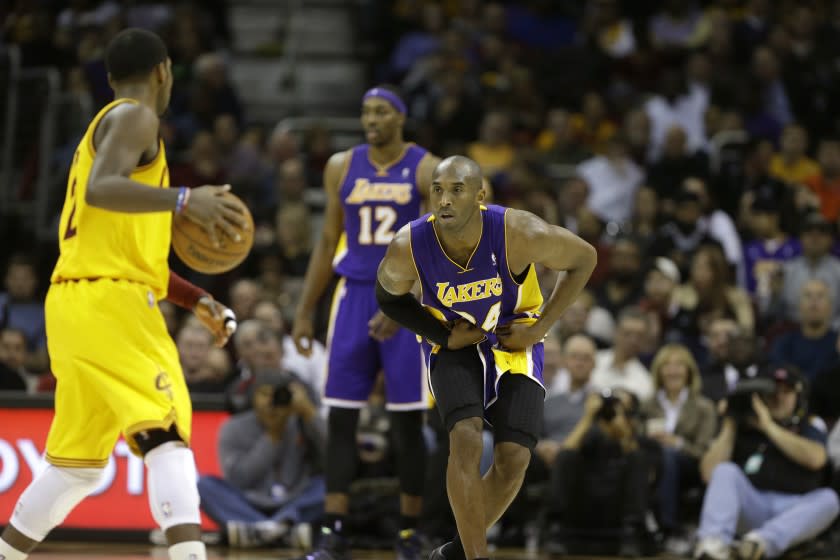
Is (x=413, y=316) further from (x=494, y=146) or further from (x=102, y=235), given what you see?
(x=494, y=146)

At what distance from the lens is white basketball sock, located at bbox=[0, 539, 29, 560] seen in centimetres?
512

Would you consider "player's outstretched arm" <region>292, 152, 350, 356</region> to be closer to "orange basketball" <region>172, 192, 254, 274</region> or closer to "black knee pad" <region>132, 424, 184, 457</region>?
"orange basketball" <region>172, 192, 254, 274</region>

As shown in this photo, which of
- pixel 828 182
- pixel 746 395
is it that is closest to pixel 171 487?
pixel 746 395

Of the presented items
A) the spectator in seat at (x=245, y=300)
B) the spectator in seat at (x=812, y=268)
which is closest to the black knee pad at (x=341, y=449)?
the spectator in seat at (x=245, y=300)

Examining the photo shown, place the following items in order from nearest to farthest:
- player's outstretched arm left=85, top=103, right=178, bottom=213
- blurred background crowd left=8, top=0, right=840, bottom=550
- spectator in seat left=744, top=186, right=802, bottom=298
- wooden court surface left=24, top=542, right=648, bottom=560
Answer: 1. player's outstretched arm left=85, top=103, right=178, bottom=213
2. wooden court surface left=24, top=542, right=648, bottom=560
3. blurred background crowd left=8, top=0, right=840, bottom=550
4. spectator in seat left=744, top=186, right=802, bottom=298

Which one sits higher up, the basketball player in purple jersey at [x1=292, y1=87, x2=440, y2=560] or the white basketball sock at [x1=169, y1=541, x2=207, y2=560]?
the basketball player in purple jersey at [x1=292, y1=87, x2=440, y2=560]

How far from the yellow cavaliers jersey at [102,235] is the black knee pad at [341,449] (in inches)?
81.4

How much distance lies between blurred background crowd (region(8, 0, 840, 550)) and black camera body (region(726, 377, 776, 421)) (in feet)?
0.37

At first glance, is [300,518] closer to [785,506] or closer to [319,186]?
[785,506]

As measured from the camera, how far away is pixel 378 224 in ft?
23.6

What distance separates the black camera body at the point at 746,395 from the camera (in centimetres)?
855

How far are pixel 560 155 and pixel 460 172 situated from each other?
26.3 feet

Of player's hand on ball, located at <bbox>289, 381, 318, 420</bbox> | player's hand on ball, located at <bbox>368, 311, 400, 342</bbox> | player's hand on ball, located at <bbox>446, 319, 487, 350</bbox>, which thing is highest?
player's hand on ball, located at <bbox>446, 319, 487, 350</bbox>

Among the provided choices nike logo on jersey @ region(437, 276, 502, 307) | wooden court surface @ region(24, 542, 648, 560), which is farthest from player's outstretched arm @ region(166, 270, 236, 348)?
wooden court surface @ region(24, 542, 648, 560)
